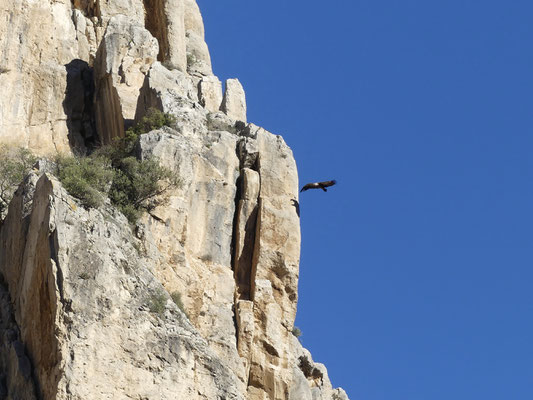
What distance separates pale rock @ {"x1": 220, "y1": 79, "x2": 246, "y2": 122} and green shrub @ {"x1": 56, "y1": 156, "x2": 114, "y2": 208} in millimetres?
12269

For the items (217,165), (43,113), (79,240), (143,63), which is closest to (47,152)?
(43,113)

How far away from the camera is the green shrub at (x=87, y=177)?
3691cm

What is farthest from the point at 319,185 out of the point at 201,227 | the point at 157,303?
the point at 157,303

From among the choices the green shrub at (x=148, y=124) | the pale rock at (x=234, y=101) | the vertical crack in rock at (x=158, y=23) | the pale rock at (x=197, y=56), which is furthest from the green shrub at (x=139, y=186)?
the pale rock at (x=197, y=56)

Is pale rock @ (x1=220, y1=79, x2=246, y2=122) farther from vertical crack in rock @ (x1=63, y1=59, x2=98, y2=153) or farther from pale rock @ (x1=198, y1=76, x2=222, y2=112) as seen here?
vertical crack in rock @ (x1=63, y1=59, x2=98, y2=153)

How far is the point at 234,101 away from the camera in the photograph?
55.5 meters

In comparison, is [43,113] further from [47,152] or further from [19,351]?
[19,351]

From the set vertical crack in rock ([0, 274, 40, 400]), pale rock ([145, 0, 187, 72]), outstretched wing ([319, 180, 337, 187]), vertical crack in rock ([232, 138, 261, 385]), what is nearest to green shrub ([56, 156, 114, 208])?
vertical crack in rock ([0, 274, 40, 400])

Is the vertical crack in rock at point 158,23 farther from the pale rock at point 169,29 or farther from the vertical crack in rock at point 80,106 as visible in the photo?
the vertical crack in rock at point 80,106

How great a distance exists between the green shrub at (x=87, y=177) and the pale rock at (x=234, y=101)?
40.3 feet

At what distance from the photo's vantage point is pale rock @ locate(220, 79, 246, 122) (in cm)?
5497

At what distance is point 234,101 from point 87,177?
54.4 ft

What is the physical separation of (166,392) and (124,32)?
21197 mm

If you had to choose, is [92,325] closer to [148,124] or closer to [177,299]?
[177,299]
